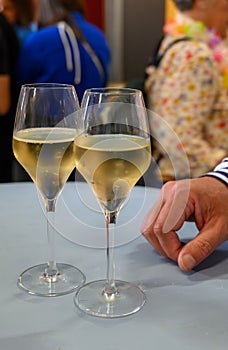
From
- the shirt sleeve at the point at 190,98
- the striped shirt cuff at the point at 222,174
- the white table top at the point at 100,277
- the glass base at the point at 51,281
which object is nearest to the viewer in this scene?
the white table top at the point at 100,277

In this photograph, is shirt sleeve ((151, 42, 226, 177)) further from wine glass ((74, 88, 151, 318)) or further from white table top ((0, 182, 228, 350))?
wine glass ((74, 88, 151, 318))

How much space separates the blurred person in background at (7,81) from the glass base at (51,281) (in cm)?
131

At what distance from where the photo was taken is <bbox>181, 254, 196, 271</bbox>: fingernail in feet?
2.20

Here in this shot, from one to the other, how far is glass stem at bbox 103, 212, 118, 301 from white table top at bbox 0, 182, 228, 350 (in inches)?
1.6

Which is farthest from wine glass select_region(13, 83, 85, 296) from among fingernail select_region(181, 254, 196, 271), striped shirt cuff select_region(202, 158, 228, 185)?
striped shirt cuff select_region(202, 158, 228, 185)

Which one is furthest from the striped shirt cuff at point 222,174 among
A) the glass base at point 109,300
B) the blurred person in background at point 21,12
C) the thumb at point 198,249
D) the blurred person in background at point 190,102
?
the blurred person in background at point 21,12

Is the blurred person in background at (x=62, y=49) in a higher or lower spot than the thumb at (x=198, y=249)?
higher

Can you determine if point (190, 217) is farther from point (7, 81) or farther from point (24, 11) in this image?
point (24, 11)

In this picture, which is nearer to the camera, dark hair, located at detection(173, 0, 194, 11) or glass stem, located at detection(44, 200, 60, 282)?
glass stem, located at detection(44, 200, 60, 282)

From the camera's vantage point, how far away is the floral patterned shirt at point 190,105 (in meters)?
1.64

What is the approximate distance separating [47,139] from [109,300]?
210mm

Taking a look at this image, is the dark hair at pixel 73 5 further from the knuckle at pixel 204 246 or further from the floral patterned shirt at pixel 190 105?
the knuckle at pixel 204 246

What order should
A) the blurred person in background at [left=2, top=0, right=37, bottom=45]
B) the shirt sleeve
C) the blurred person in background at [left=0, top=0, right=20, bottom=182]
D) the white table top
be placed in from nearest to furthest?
the white table top, the shirt sleeve, the blurred person in background at [left=0, top=0, right=20, bottom=182], the blurred person in background at [left=2, top=0, right=37, bottom=45]

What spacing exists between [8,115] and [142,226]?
4.52 feet
